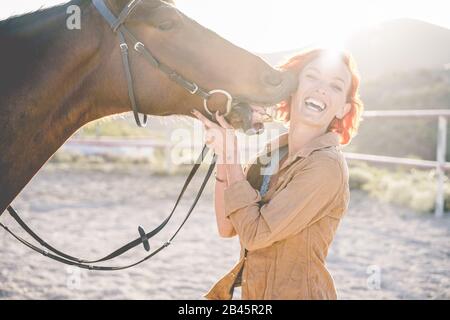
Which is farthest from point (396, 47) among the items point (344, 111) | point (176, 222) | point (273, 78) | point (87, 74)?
point (87, 74)

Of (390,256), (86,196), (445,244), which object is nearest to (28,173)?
(390,256)

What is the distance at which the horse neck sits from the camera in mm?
2162

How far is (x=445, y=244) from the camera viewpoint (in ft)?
19.1

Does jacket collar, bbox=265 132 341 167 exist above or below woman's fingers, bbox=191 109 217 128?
below

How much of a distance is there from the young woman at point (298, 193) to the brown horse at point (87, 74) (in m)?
0.17

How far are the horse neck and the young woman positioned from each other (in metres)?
0.63

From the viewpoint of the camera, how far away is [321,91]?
6.89ft

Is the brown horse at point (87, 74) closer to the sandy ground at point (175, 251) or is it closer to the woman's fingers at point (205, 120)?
the woman's fingers at point (205, 120)

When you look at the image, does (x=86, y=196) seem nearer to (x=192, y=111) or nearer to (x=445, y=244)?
(x=445, y=244)

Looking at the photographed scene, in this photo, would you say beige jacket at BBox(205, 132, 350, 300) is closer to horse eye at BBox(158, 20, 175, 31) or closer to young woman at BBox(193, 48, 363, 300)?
young woman at BBox(193, 48, 363, 300)

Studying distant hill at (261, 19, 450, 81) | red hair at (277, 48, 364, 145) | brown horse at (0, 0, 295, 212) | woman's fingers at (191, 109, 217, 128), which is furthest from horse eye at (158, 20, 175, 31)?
distant hill at (261, 19, 450, 81)

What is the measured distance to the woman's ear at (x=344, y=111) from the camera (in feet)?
7.34
